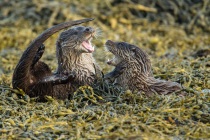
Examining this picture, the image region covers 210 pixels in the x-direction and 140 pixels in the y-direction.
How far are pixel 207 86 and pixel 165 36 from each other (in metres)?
4.43

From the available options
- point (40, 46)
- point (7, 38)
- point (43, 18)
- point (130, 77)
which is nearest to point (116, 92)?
point (130, 77)

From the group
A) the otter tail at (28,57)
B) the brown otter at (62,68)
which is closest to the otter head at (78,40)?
the brown otter at (62,68)

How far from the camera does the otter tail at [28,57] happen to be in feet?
18.2

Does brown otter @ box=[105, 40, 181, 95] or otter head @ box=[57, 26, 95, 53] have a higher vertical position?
otter head @ box=[57, 26, 95, 53]

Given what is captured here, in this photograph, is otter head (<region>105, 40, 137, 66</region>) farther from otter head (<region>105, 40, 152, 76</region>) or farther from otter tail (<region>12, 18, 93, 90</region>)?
otter tail (<region>12, 18, 93, 90</region>)

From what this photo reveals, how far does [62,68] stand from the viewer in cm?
587

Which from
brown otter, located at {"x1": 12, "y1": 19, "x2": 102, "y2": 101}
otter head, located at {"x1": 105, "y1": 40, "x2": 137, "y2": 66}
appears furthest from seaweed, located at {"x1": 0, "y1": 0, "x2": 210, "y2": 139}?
otter head, located at {"x1": 105, "y1": 40, "x2": 137, "y2": 66}

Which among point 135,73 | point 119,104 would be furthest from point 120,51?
point 119,104

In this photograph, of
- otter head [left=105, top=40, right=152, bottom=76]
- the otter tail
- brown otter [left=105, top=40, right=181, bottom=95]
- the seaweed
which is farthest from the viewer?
otter head [left=105, top=40, right=152, bottom=76]

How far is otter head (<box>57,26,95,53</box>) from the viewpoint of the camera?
5.84m

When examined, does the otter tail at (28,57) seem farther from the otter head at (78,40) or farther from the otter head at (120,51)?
the otter head at (120,51)

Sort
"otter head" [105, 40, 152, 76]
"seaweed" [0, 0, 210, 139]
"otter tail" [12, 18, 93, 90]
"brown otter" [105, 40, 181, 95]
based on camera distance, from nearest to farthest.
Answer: "seaweed" [0, 0, 210, 139]
"otter tail" [12, 18, 93, 90]
"brown otter" [105, 40, 181, 95]
"otter head" [105, 40, 152, 76]

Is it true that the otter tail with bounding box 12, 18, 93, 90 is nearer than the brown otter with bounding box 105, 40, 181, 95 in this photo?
Yes

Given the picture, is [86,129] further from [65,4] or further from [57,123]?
[65,4]
